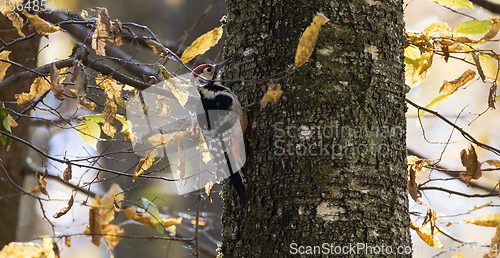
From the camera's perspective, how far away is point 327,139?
1062mm

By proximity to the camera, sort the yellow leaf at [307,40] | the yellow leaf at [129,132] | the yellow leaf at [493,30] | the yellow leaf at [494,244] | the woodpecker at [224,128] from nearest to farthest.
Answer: the yellow leaf at [307,40], the woodpecker at [224,128], the yellow leaf at [494,244], the yellow leaf at [493,30], the yellow leaf at [129,132]

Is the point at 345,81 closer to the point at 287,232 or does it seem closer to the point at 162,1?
the point at 287,232

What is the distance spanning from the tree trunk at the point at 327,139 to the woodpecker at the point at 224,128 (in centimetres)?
5

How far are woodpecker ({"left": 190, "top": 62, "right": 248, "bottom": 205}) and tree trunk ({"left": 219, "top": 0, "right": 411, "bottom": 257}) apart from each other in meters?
0.05

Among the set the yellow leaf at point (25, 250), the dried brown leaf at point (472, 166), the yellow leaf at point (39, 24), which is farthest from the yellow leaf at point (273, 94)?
the yellow leaf at point (25, 250)

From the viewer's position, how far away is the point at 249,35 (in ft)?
4.13

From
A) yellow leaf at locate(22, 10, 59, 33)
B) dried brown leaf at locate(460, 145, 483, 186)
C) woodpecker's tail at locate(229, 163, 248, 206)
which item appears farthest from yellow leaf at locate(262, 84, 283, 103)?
dried brown leaf at locate(460, 145, 483, 186)

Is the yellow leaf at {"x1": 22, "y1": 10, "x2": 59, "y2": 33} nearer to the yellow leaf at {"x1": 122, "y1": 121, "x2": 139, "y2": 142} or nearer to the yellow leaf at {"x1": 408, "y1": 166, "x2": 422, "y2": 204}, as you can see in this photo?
the yellow leaf at {"x1": 122, "y1": 121, "x2": 139, "y2": 142}

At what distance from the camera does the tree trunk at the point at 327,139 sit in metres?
1.00

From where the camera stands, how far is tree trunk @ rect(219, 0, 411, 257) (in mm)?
1005

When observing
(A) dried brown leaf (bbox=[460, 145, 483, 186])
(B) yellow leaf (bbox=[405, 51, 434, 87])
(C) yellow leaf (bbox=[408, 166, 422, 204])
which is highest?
(B) yellow leaf (bbox=[405, 51, 434, 87])

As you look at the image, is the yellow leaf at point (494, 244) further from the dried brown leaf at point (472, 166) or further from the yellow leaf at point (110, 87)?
the yellow leaf at point (110, 87)

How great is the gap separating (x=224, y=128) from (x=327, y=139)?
1.66 ft

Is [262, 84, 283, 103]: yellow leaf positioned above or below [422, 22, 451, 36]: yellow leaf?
below
